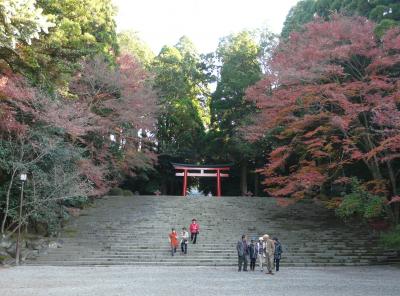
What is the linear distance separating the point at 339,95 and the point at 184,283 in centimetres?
990

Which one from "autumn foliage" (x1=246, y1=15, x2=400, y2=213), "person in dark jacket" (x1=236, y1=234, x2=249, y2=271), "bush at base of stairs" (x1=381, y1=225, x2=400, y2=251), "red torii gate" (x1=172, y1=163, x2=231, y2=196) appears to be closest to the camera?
"person in dark jacket" (x1=236, y1=234, x2=249, y2=271)

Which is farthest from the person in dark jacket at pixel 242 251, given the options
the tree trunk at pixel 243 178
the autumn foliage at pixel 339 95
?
the tree trunk at pixel 243 178

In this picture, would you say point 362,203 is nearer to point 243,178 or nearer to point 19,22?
point 19,22

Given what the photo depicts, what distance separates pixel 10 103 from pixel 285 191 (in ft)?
37.2

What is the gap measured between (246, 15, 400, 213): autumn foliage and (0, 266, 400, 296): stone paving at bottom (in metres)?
5.27

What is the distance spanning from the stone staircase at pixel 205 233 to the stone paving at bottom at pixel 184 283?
2490mm

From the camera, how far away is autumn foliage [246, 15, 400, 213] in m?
16.5

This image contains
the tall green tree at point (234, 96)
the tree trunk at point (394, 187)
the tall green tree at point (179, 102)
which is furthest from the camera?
the tall green tree at point (179, 102)

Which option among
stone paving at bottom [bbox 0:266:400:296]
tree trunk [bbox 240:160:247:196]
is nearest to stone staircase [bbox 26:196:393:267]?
stone paving at bottom [bbox 0:266:400:296]

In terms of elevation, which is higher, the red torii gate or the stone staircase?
the red torii gate

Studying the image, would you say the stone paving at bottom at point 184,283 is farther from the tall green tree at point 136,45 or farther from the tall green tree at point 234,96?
the tall green tree at point 136,45

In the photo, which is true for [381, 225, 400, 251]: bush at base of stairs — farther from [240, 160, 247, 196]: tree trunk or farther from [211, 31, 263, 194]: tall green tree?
[240, 160, 247, 196]: tree trunk

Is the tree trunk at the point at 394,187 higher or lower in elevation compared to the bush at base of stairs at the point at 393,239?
higher

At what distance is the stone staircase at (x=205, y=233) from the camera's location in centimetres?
1565
